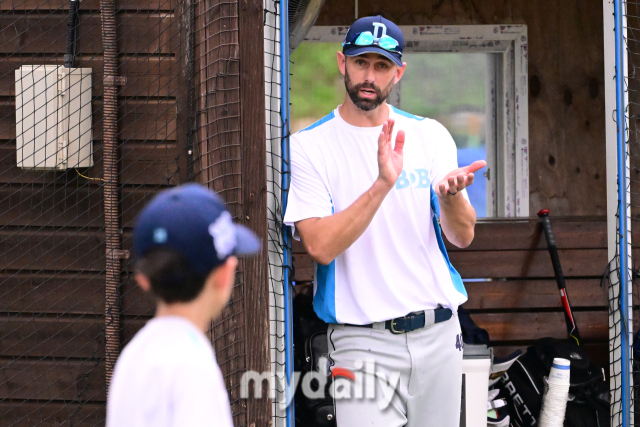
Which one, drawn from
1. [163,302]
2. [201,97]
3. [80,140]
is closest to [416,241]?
[201,97]

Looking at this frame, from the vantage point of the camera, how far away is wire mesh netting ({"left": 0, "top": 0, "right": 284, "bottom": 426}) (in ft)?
8.89

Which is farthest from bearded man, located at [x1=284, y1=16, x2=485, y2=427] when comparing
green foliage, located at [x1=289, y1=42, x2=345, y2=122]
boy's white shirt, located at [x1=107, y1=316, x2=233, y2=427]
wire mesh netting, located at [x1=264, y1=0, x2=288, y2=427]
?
green foliage, located at [x1=289, y1=42, x2=345, y2=122]

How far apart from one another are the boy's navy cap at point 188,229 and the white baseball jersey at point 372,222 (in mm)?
930

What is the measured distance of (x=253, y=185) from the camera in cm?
244

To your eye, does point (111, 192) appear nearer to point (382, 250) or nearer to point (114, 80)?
point (114, 80)

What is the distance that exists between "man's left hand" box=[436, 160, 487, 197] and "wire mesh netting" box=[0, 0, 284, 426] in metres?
0.91

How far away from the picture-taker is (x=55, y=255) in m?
2.84

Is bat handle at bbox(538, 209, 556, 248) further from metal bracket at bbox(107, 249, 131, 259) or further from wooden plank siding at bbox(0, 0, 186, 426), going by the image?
metal bracket at bbox(107, 249, 131, 259)

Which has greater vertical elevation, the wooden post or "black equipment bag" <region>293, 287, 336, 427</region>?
the wooden post

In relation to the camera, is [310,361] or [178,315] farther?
[310,361]

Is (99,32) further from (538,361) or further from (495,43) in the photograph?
(495,43)

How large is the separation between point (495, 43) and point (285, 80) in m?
2.69

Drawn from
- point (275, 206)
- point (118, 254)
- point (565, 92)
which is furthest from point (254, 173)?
point (565, 92)

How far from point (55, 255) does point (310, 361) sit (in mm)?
1197
